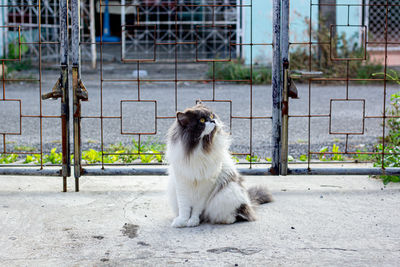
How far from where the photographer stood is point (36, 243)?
315 centimetres

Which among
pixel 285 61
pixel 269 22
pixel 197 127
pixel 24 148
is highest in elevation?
pixel 269 22

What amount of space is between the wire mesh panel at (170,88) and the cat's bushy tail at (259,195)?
43 cm

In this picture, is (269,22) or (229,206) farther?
(269,22)

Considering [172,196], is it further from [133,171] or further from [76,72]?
[76,72]

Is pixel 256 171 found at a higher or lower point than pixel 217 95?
lower

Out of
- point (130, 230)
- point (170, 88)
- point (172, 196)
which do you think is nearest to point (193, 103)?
point (170, 88)

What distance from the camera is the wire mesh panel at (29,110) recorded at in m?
4.40

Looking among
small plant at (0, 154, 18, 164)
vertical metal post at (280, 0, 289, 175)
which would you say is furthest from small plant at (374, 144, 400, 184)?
small plant at (0, 154, 18, 164)

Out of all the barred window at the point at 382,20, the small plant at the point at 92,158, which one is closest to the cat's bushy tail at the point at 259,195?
the small plant at the point at 92,158

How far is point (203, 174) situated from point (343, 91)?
821cm

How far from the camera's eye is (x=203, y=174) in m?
3.47

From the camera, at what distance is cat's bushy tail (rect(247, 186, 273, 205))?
13.0ft

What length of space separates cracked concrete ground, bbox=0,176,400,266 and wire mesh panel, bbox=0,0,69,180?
56cm

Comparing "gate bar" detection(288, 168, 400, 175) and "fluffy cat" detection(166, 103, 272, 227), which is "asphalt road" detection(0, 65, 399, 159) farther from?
"fluffy cat" detection(166, 103, 272, 227)
